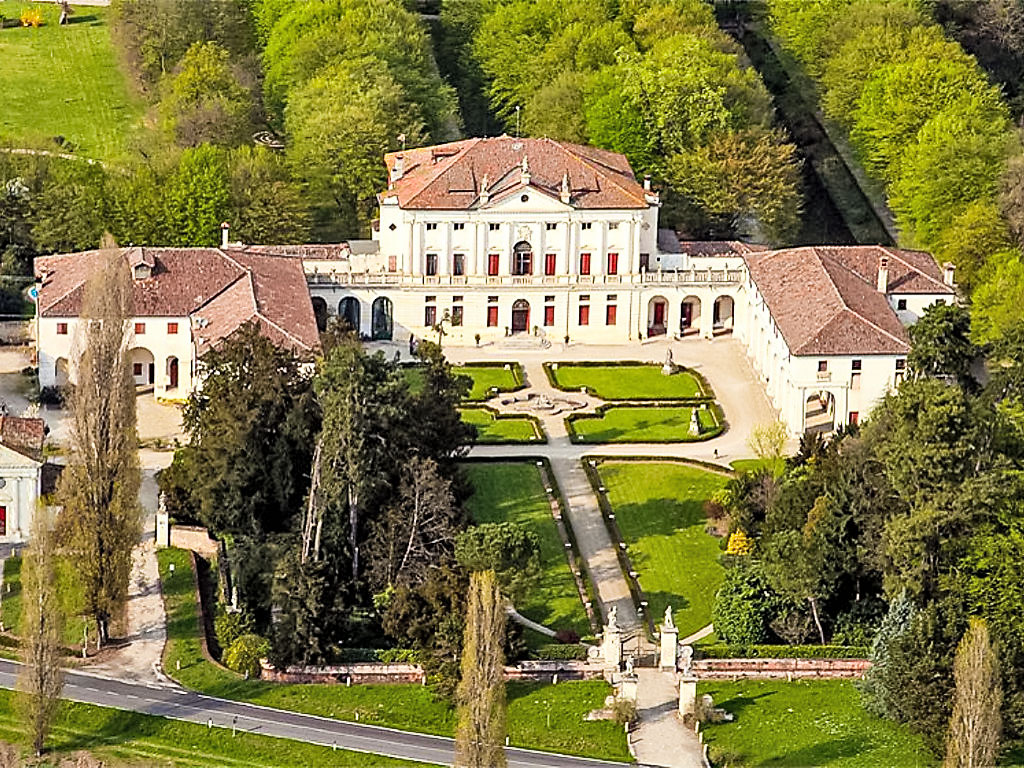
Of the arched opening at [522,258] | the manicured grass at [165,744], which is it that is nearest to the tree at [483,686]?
the manicured grass at [165,744]

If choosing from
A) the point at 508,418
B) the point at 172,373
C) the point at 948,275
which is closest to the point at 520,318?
the point at 508,418

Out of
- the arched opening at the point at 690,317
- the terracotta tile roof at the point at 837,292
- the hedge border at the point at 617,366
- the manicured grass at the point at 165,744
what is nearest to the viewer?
the manicured grass at the point at 165,744

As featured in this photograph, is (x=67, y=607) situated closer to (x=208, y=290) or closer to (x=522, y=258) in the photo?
(x=208, y=290)

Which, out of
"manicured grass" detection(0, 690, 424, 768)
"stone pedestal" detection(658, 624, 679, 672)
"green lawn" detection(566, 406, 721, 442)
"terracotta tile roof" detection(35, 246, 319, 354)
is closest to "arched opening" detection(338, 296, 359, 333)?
"terracotta tile roof" detection(35, 246, 319, 354)

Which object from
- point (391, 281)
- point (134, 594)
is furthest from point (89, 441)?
point (391, 281)

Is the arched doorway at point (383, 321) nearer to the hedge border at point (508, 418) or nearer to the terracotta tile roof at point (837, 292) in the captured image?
the hedge border at point (508, 418)

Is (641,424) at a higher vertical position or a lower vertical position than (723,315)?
lower

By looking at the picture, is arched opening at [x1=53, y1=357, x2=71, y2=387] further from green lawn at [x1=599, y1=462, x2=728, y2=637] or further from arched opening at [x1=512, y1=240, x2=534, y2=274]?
green lawn at [x1=599, y1=462, x2=728, y2=637]

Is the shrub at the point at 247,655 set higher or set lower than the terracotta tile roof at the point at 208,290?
lower
